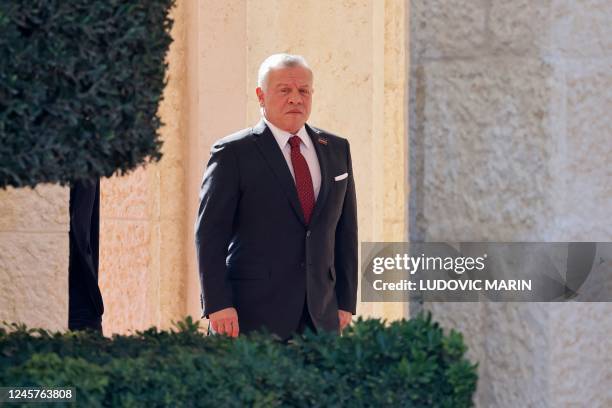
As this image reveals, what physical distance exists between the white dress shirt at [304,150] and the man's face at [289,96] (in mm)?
29

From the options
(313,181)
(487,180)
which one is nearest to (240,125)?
(313,181)

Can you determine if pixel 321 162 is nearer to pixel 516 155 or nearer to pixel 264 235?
pixel 264 235

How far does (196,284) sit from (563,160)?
576cm

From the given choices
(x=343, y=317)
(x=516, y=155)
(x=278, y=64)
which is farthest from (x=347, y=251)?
(x=516, y=155)

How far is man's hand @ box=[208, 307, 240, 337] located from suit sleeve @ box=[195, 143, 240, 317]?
0.02 metres

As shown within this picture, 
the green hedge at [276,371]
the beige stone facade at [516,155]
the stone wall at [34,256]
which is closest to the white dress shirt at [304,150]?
the stone wall at [34,256]

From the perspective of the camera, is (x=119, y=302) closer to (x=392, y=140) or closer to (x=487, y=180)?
(x=392, y=140)

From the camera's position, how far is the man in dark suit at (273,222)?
612cm

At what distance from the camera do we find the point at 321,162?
6.37 metres

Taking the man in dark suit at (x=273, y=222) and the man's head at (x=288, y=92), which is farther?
the man's head at (x=288, y=92)

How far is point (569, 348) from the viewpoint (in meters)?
4.18

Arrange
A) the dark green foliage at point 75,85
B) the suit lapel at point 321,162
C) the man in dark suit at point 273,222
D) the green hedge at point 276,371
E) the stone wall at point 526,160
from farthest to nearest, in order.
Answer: the suit lapel at point 321,162 < the man in dark suit at point 273,222 < the stone wall at point 526,160 < the dark green foliage at point 75,85 < the green hedge at point 276,371

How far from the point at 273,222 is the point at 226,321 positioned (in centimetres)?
49

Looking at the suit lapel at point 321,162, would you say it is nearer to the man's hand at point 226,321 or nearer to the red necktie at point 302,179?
the red necktie at point 302,179
